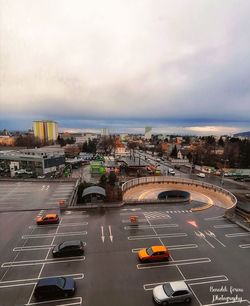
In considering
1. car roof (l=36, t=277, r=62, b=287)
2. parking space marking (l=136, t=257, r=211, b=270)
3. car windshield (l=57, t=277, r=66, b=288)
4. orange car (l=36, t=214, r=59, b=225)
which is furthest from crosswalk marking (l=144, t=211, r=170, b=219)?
car roof (l=36, t=277, r=62, b=287)

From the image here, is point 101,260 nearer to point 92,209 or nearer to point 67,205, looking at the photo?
point 92,209

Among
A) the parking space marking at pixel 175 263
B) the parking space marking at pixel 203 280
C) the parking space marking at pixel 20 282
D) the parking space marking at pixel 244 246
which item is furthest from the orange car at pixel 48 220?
the parking space marking at pixel 244 246

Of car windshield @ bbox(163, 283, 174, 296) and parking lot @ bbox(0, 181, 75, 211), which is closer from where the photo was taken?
car windshield @ bbox(163, 283, 174, 296)

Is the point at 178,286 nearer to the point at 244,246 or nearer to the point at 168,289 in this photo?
the point at 168,289

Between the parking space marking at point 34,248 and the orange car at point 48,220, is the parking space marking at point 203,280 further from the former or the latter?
the orange car at point 48,220

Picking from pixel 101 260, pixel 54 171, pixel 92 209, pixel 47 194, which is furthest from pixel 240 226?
pixel 54 171

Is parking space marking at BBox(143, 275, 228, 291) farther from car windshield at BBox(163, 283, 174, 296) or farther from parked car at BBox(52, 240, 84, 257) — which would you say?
parked car at BBox(52, 240, 84, 257)

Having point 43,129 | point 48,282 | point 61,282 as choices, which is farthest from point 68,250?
point 43,129
